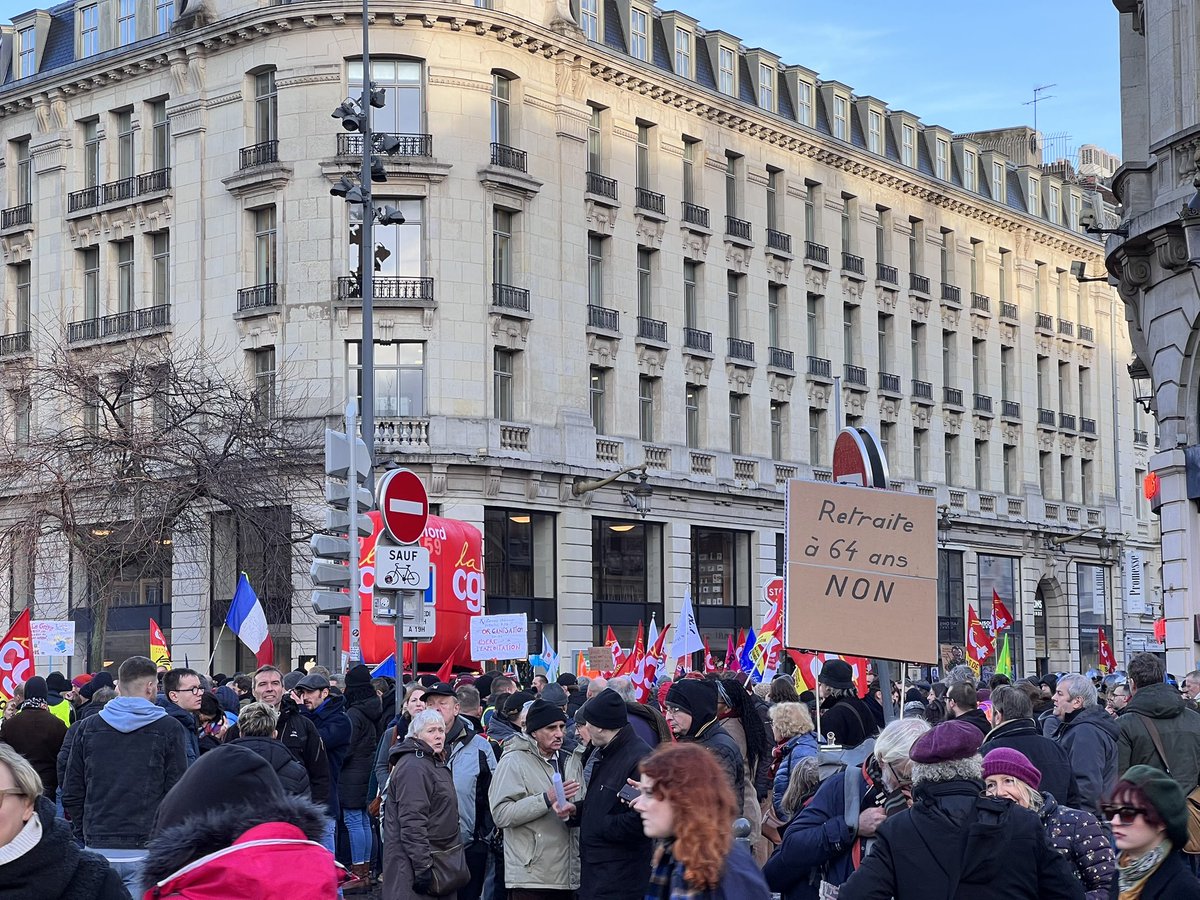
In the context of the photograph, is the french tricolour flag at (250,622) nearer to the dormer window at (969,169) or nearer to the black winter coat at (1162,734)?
the black winter coat at (1162,734)

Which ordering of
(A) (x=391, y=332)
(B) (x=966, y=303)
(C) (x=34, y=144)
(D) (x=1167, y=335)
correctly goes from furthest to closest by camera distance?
(B) (x=966, y=303) → (C) (x=34, y=144) → (A) (x=391, y=332) → (D) (x=1167, y=335)

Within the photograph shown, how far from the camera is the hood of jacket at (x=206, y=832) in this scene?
13.9ft

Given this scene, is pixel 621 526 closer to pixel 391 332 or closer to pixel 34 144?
pixel 391 332

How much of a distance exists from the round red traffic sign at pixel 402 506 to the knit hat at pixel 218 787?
8778 mm

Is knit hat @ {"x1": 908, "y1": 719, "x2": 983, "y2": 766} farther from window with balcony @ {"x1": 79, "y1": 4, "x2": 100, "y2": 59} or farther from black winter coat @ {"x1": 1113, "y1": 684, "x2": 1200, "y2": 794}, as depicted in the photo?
window with balcony @ {"x1": 79, "y1": 4, "x2": 100, "y2": 59}

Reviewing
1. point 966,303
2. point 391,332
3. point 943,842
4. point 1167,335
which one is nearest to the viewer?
point 943,842

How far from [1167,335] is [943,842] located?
17.2 metres

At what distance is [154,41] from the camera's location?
140 feet

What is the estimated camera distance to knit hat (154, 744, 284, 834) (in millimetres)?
4367

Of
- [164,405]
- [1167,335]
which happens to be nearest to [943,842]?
[1167,335]

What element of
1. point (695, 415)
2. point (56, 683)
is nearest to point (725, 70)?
point (695, 415)

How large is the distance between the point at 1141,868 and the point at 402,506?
8382 mm

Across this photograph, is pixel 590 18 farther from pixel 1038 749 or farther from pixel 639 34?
pixel 1038 749

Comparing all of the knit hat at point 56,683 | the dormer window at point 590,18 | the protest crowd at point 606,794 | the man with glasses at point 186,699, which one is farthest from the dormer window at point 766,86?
the man with glasses at point 186,699
